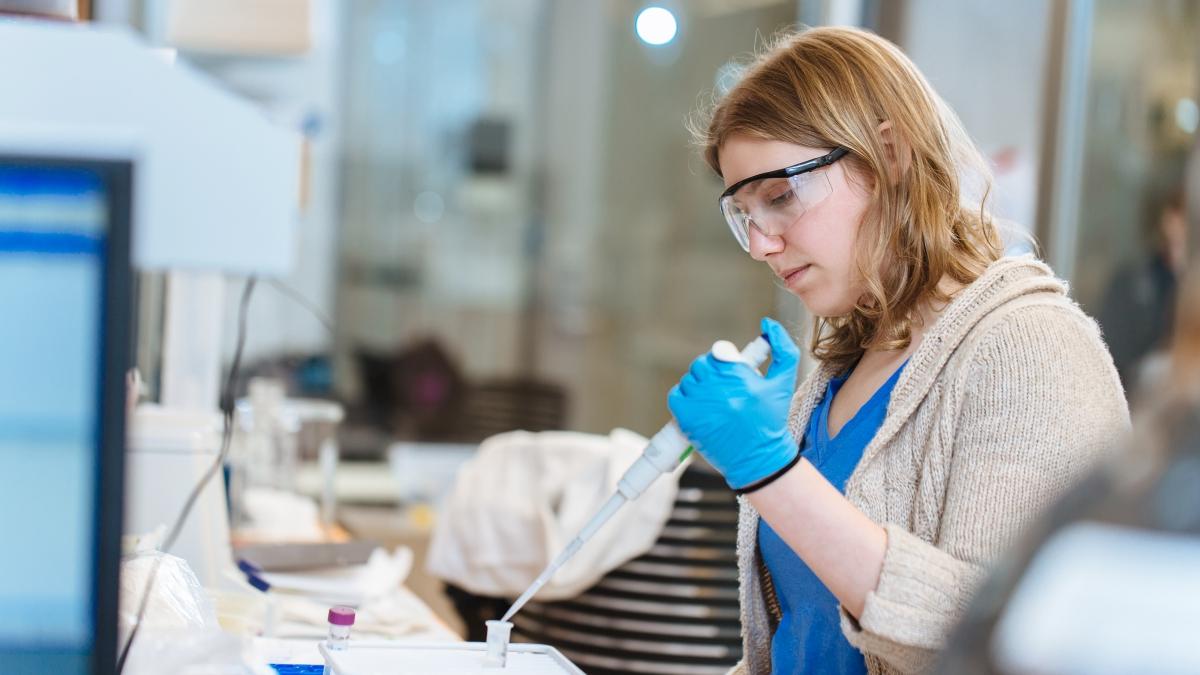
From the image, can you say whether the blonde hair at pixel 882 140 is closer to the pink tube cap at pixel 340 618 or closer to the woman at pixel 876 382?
the woman at pixel 876 382

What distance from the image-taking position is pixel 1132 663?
1.71 ft

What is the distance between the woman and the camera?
1.13 m

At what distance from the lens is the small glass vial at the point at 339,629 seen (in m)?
1.16

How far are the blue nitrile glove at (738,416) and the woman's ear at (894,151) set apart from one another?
0.98 ft

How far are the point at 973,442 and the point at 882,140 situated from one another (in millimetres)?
340

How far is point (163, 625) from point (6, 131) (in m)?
0.48

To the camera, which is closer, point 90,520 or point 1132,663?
point 1132,663

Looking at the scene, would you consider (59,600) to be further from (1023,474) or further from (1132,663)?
(1023,474)

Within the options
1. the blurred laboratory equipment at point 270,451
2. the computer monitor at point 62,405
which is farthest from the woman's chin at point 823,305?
the blurred laboratory equipment at point 270,451

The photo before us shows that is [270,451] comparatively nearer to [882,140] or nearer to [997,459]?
[882,140]

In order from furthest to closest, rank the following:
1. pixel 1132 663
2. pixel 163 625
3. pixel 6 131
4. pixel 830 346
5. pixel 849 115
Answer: pixel 830 346, pixel 849 115, pixel 163 625, pixel 6 131, pixel 1132 663

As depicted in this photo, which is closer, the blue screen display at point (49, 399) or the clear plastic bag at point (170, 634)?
the blue screen display at point (49, 399)

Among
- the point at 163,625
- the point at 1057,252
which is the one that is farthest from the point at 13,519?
the point at 1057,252

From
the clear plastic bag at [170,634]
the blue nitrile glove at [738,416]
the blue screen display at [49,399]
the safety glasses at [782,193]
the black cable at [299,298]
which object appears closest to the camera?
the blue screen display at [49,399]
